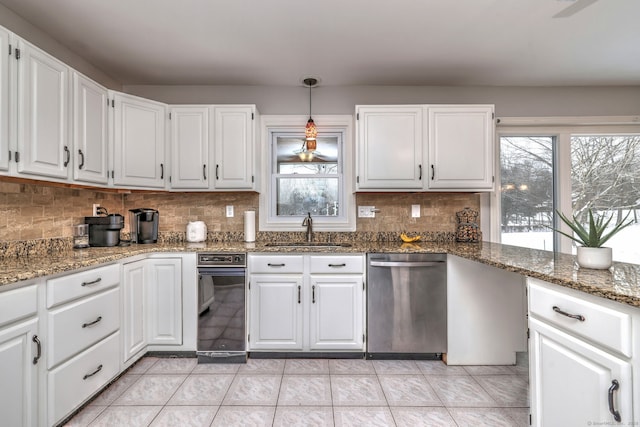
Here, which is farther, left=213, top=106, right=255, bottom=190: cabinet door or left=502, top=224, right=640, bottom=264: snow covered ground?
left=502, top=224, right=640, bottom=264: snow covered ground

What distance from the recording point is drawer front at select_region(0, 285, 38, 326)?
131cm

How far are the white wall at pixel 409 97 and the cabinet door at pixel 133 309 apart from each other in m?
1.71

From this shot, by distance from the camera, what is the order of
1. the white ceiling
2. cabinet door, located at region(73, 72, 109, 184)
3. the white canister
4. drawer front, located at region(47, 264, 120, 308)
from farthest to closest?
the white canister, cabinet door, located at region(73, 72, 109, 184), the white ceiling, drawer front, located at region(47, 264, 120, 308)

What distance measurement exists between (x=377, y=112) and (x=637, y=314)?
2.15 metres

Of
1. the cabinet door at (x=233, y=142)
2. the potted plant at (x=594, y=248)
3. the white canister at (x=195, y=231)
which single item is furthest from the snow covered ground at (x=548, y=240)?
the white canister at (x=195, y=231)

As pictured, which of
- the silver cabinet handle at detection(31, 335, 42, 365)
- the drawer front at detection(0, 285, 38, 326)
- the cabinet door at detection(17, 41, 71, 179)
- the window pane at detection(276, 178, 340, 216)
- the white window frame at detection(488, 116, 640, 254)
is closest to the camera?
the drawer front at detection(0, 285, 38, 326)

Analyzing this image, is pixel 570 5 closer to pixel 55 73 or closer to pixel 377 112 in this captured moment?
pixel 377 112

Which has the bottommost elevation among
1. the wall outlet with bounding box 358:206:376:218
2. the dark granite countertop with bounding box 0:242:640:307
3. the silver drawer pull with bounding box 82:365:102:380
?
the silver drawer pull with bounding box 82:365:102:380

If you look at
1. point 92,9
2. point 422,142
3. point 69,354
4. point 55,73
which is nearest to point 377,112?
point 422,142

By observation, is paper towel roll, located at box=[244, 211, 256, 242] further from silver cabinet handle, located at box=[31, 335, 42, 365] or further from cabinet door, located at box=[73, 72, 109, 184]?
silver cabinet handle, located at box=[31, 335, 42, 365]

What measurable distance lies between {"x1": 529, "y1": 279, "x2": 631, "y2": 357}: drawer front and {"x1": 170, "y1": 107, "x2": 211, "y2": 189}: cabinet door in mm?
2485

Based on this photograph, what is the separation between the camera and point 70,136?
2018 mm

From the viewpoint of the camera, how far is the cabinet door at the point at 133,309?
2.14 m

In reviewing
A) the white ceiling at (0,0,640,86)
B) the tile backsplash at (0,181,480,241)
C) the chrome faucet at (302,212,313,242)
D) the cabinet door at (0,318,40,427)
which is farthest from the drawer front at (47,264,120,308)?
the white ceiling at (0,0,640,86)
